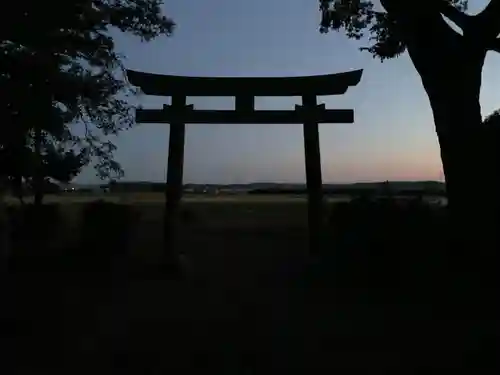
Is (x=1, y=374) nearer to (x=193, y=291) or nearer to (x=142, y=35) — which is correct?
(x=193, y=291)

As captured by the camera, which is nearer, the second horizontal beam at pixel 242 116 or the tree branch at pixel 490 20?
the tree branch at pixel 490 20

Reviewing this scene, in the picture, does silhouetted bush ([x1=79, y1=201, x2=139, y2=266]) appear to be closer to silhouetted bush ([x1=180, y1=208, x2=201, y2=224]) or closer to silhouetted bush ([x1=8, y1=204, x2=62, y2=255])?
silhouetted bush ([x1=8, y1=204, x2=62, y2=255])

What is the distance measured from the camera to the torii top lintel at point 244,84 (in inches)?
494

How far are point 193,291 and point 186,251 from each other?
5.37 metres

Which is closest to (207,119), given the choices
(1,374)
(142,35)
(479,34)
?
(142,35)

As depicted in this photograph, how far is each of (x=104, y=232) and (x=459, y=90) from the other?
6339 millimetres

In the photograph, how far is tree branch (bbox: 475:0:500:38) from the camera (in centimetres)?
930

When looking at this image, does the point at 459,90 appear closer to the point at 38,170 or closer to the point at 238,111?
the point at 238,111

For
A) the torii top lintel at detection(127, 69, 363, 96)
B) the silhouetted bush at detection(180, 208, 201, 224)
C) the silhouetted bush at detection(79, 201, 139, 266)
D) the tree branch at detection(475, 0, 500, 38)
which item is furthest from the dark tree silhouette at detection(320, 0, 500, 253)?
the silhouetted bush at detection(180, 208, 201, 224)

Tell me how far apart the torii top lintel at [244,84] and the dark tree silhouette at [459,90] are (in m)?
2.99

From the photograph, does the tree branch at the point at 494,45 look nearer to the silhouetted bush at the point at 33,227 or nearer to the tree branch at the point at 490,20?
the tree branch at the point at 490,20

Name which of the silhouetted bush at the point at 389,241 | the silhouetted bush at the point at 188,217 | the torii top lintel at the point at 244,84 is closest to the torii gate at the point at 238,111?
the torii top lintel at the point at 244,84

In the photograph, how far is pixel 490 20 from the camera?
366 inches

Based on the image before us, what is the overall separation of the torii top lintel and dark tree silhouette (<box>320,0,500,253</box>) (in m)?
2.99
